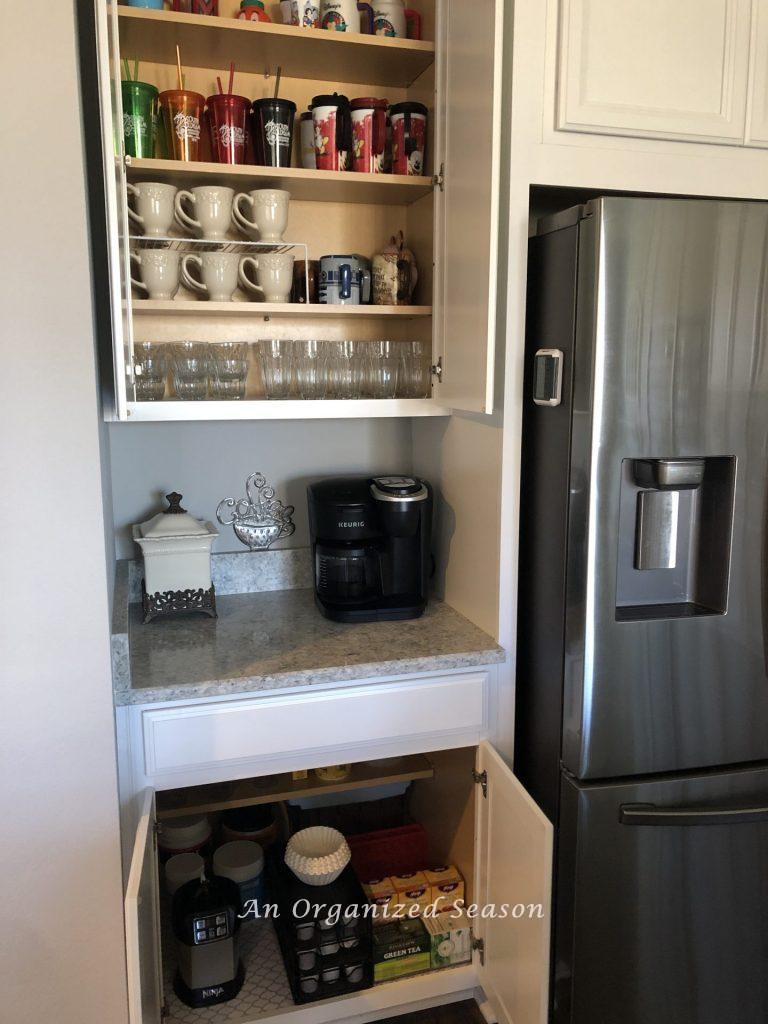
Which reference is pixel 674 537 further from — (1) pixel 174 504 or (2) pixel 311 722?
(1) pixel 174 504

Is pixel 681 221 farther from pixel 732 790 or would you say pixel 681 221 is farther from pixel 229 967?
pixel 229 967

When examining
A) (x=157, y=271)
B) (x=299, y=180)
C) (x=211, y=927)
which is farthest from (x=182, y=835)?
(x=299, y=180)

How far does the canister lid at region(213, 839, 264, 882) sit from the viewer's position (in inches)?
70.0

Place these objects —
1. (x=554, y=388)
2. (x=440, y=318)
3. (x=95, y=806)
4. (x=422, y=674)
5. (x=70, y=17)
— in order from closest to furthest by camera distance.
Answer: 1. (x=70, y=17)
2. (x=95, y=806)
3. (x=554, y=388)
4. (x=422, y=674)
5. (x=440, y=318)

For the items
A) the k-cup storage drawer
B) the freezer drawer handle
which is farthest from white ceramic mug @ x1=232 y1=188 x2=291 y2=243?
the freezer drawer handle

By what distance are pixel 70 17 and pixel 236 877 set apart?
5.42ft

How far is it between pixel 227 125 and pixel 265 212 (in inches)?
7.3

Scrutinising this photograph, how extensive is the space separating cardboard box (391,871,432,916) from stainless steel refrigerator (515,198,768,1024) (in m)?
0.34

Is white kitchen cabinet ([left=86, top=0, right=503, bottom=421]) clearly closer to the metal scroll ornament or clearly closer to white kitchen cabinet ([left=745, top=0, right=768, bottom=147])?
the metal scroll ornament

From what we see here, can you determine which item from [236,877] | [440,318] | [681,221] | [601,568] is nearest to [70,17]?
[440,318]

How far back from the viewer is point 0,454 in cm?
117

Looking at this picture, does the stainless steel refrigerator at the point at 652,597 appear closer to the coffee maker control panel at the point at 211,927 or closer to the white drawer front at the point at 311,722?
the white drawer front at the point at 311,722

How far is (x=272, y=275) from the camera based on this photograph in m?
1.65

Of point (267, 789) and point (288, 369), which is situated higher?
point (288, 369)
